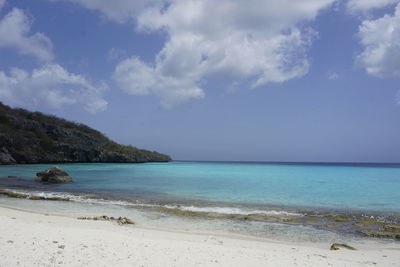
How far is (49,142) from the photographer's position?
92.6 metres

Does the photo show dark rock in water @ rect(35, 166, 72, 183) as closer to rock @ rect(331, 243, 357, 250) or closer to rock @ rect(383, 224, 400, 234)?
rock @ rect(331, 243, 357, 250)

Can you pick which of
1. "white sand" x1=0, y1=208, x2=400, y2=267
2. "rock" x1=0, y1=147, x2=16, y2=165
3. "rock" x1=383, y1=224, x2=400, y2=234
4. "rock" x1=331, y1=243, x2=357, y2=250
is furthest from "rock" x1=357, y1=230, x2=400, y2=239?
"rock" x1=0, y1=147, x2=16, y2=165

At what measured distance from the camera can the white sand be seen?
707 cm

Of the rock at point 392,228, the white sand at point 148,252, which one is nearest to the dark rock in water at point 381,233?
the rock at point 392,228

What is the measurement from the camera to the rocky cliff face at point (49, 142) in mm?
81938

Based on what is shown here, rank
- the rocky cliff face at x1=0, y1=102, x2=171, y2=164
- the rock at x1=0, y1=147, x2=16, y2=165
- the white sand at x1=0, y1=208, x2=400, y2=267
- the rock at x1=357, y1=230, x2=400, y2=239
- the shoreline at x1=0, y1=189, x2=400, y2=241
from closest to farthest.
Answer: the white sand at x1=0, y1=208, x2=400, y2=267
the rock at x1=357, y1=230, x2=400, y2=239
the shoreline at x1=0, y1=189, x2=400, y2=241
the rock at x1=0, y1=147, x2=16, y2=165
the rocky cliff face at x1=0, y1=102, x2=171, y2=164

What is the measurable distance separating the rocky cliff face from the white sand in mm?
77410

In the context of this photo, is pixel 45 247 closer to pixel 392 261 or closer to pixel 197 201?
pixel 392 261

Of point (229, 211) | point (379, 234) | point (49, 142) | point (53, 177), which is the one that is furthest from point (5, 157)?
point (379, 234)

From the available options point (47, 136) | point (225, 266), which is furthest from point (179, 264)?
point (47, 136)

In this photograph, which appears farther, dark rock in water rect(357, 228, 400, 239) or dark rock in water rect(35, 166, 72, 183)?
dark rock in water rect(35, 166, 72, 183)

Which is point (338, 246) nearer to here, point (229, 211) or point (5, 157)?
point (229, 211)

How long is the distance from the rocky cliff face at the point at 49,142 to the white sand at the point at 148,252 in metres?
77.4

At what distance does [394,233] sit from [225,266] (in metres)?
10.3
